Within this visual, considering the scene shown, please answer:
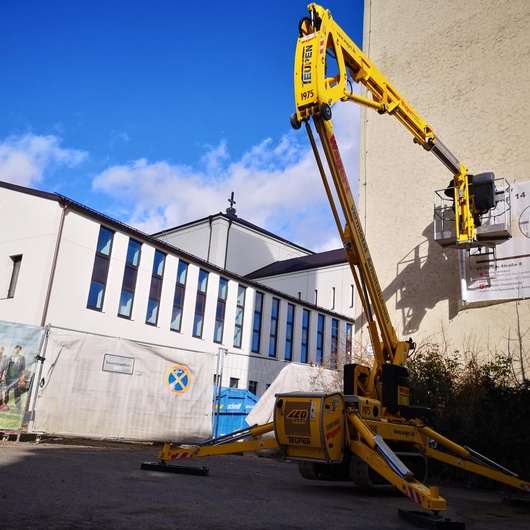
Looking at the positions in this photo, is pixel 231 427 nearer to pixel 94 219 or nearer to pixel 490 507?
pixel 490 507

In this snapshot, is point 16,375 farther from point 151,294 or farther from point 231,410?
point 151,294

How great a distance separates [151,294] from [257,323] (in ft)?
30.4

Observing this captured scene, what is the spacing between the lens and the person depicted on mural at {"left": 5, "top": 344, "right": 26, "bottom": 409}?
12.3 metres

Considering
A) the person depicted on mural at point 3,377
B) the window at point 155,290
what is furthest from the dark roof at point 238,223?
the person depicted on mural at point 3,377

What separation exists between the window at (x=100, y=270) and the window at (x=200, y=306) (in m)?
6.68

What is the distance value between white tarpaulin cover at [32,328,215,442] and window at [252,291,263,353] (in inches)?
790

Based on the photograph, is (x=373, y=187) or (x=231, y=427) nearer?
(x=231, y=427)

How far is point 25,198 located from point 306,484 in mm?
20280

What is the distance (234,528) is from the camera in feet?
15.9

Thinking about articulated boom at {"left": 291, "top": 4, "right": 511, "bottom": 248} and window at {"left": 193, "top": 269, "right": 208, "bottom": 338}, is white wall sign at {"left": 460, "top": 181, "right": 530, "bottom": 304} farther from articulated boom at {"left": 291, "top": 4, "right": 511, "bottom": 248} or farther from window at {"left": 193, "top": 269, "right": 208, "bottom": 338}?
window at {"left": 193, "top": 269, "right": 208, "bottom": 338}

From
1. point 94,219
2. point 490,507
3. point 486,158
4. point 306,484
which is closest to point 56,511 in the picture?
point 306,484

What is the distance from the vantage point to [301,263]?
45156 mm

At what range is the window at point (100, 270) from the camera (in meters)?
25.1

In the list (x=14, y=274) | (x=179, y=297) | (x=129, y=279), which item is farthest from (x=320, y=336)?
(x=14, y=274)
